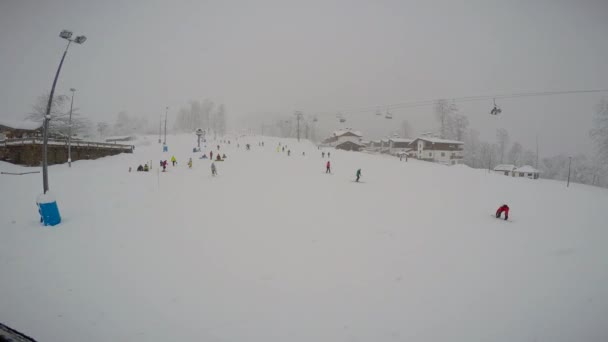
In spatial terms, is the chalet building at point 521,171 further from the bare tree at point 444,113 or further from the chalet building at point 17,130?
the chalet building at point 17,130

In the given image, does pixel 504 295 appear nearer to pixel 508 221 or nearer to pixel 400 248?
pixel 400 248

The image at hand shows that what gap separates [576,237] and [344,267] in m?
12.8

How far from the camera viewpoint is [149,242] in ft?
27.6

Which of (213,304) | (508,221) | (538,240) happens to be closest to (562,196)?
(508,221)

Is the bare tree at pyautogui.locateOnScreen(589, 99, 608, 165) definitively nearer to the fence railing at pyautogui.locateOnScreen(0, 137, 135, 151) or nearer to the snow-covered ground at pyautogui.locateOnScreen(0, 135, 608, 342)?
the snow-covered ground at pyautogui.locateOnScreen(0, 135, 608, 342)

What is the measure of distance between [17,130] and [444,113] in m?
93.7

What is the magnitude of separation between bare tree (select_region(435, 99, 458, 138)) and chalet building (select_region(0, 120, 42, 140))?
285 feet

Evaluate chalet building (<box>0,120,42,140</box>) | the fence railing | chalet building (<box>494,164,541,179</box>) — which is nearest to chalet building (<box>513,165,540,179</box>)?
chalet building (<box>494,164,541,179</box>)

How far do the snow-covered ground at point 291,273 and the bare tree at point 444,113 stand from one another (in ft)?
203

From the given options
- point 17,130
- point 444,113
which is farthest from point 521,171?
point 17,130

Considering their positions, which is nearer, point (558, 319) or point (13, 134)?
point (558, 319)

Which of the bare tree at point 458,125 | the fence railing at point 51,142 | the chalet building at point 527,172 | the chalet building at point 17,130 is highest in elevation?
the bare tree at point 458,125

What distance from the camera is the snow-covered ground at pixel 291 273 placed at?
→ 5.03 metres

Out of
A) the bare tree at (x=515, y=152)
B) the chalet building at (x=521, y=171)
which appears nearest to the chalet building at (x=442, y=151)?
the chalet building at (x=521, y=171)
